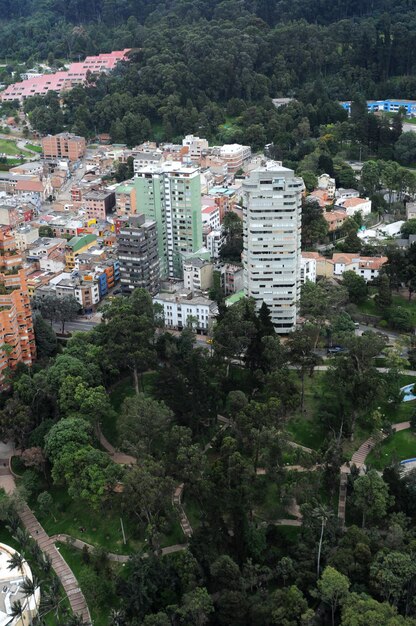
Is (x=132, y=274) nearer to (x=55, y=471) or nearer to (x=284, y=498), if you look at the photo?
(x=55, y=471)

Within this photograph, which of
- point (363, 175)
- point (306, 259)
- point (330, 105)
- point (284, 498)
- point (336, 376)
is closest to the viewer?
point (284, 498)

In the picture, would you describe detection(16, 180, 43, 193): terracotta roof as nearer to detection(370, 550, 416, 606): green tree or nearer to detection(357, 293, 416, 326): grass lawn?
detection(357, 293, 416, 326): grass lawn

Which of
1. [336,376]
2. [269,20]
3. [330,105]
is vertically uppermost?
[269,20]

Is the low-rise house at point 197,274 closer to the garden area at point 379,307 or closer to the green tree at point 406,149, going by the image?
the garden area at point 379,307

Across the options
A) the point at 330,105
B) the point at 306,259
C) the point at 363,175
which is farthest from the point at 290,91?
the point at 306,259

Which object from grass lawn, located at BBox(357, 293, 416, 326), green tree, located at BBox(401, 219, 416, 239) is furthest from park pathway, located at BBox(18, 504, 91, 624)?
green tree, located at BBox(401, 219, 416, 239)

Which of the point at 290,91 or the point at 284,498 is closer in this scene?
the point at 284,498

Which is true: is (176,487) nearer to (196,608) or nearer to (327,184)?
(196,608)
